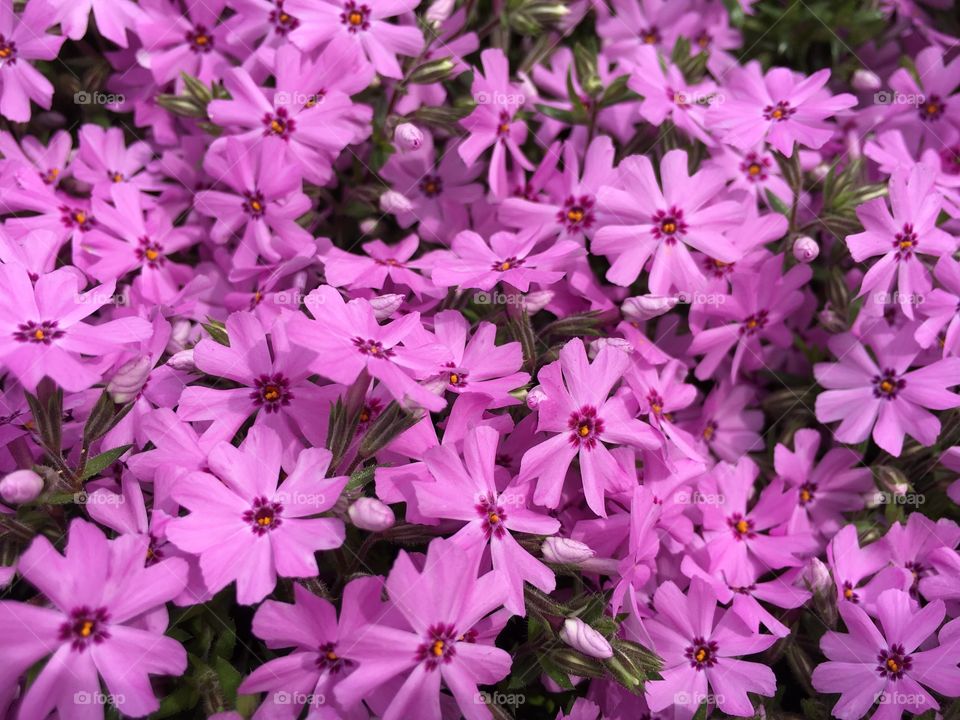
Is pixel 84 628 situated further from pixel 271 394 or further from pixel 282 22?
pixel 282 22

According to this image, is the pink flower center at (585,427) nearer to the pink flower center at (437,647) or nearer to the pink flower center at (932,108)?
the pink flower center at (437,647)

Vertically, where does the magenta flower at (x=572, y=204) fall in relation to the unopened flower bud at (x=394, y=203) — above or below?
above

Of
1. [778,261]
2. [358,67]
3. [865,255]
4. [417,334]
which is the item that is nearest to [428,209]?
[358,67]

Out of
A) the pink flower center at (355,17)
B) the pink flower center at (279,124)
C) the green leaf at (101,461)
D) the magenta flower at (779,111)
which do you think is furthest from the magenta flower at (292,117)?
the magenta flower at (779,111)

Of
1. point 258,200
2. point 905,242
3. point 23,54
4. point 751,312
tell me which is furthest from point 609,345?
point 23,54

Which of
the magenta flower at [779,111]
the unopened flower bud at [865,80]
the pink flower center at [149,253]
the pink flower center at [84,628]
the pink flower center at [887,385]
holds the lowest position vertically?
the pink flower center at [84,628]

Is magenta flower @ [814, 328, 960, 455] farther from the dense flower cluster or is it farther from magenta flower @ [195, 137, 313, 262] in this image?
magenta flower @ [195, 137, 313, 262]
